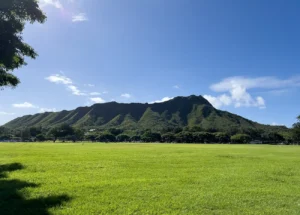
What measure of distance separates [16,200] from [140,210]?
5.05 m

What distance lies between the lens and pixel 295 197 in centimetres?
1174

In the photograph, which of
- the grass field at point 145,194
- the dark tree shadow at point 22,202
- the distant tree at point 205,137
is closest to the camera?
the dark tree shadow at point 22,202

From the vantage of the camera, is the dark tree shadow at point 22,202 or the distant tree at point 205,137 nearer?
the dark tree shadow at point 22,202

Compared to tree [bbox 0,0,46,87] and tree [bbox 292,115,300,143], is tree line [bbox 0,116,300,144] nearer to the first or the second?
tree [bbox 292,115,300,143]

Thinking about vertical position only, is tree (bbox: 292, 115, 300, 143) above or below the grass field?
above

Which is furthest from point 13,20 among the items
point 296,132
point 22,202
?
point 296,132

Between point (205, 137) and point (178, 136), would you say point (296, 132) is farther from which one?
point (178, 136)

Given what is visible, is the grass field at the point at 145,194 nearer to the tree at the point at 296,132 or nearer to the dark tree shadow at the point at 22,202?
the dark tree shadow at the point at 22,202

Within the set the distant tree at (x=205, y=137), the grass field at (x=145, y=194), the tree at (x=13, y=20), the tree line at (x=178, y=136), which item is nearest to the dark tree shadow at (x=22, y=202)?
the grass field at (x=145, y=194)

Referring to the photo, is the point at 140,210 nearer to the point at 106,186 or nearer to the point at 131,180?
the point at 106,186

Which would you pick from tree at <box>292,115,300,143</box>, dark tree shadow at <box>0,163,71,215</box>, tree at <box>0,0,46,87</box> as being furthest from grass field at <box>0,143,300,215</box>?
tree at <box>292,115,300,143</box>

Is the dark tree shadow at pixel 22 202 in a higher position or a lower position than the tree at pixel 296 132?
lower

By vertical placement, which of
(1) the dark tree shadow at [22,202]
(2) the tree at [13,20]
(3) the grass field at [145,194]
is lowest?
(1) the dark tree shadow at [22,202]

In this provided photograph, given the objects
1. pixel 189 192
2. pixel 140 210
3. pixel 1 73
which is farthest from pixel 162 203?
pixel 1 73
